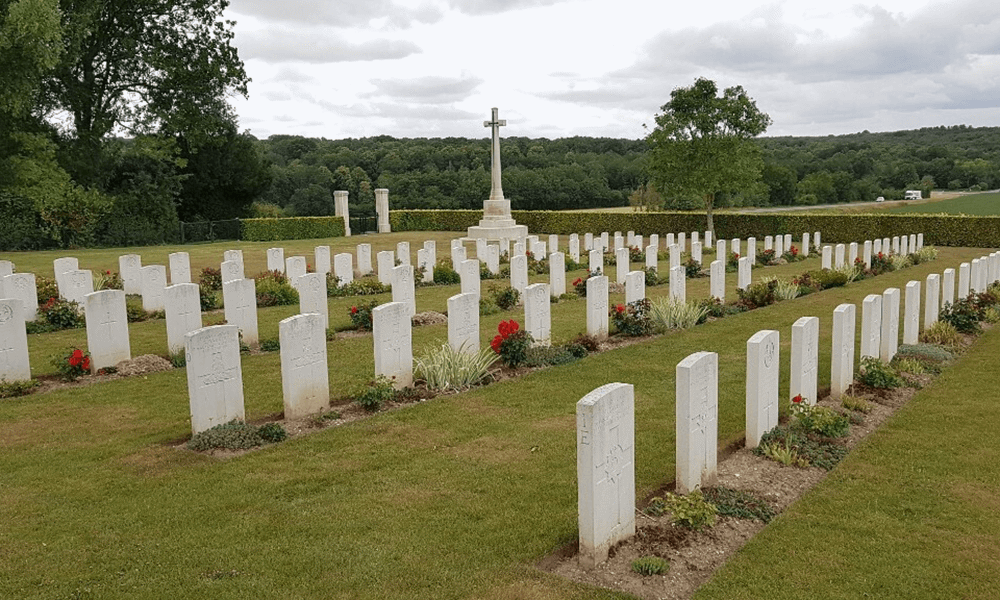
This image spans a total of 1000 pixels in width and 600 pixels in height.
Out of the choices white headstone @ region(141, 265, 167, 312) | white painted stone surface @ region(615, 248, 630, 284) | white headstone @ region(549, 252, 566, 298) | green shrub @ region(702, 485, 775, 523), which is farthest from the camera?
white painted stone surface @ region(615, 248, 630, 284)

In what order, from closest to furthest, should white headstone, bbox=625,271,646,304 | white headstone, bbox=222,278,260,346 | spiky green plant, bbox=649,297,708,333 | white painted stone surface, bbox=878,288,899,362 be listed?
white painted stone surface, bbox=878,288,899,362 < white headstone, bbox=222,278,260,346 < spiky green plant, bbox=649,297,708,333 < white headstone, bbox=625,271,646,304

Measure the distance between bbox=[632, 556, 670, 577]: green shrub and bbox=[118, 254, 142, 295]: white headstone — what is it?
16.4 metres

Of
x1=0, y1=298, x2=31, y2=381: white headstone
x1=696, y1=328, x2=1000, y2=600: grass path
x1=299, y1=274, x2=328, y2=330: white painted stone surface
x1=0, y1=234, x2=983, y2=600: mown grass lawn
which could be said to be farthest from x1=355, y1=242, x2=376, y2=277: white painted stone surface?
x1=696, y1=328, x2=1000, y2=600: grass path

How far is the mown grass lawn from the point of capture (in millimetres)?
5258

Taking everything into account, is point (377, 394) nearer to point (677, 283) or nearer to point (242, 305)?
point (242, 305)

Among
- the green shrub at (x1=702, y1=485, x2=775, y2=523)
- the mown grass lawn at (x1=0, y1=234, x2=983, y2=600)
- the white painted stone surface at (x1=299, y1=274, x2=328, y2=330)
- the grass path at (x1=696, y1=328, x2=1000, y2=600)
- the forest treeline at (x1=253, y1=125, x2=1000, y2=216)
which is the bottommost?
the grass path at (x1=696, y1=328, x2=1000, y2=600)

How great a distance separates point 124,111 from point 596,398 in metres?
35.5

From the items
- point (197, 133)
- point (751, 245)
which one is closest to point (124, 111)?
point (197, 133)

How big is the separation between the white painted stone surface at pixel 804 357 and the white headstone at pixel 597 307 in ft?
15.3

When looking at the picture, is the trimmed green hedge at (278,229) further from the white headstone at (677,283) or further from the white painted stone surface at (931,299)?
the white painted stone surface at (931,299)

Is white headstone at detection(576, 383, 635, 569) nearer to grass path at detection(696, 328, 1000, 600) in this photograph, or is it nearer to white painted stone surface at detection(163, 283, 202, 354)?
grass path at detection(696, 328, 1000, 600)

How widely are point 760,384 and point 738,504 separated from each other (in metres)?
1.47

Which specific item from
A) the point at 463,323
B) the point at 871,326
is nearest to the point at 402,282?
the point at 463,323

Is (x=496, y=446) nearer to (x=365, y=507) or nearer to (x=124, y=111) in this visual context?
(x=365, y=507)
